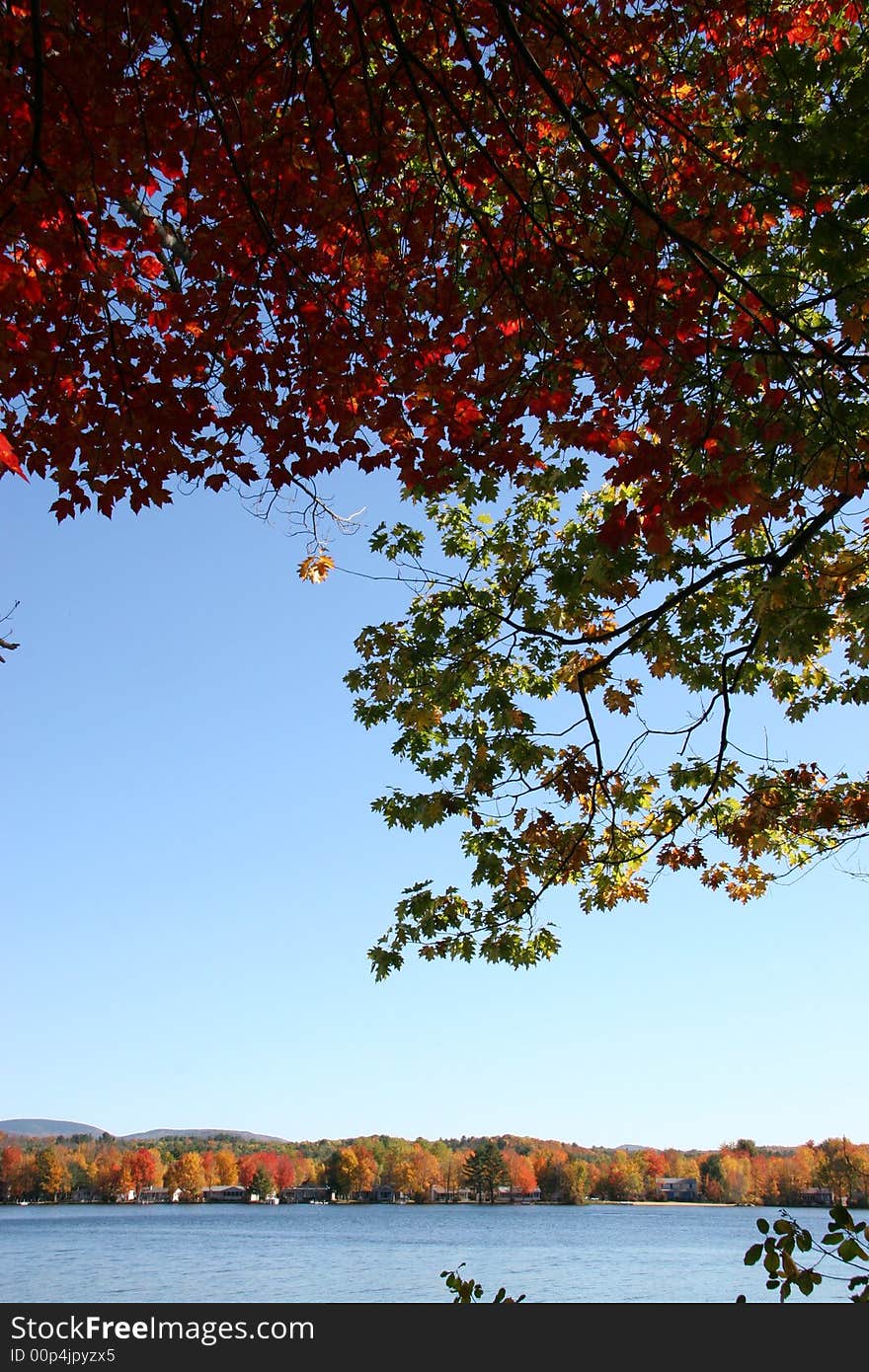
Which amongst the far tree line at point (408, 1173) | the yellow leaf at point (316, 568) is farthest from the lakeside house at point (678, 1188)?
the yellow leaf at point (316, 568)

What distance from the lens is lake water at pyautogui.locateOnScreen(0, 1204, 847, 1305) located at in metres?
46.6

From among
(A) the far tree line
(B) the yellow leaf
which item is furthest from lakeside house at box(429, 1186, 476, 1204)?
(B) the yellow leaf

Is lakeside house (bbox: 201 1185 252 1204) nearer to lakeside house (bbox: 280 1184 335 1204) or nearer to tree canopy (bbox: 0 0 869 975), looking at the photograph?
lakeside house (bbox: 280 1184 335 1204)

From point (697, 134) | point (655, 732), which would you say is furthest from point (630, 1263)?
point (697, 134)

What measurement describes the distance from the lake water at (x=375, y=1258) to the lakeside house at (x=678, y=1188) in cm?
647

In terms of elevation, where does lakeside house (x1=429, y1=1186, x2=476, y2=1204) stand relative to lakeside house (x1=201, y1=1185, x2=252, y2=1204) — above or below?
above

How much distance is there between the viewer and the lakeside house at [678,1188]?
134 meters

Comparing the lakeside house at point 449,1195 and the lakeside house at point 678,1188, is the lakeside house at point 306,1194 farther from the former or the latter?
the lakeside house at point 678,1188

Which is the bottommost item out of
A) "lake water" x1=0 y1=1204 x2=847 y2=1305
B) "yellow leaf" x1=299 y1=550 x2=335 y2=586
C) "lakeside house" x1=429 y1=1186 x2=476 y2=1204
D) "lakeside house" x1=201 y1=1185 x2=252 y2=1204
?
"lakeside house" x1=201 y1=1185 x2=252 y2=1204

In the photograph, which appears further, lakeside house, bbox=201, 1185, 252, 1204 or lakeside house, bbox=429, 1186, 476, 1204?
lakeside house, bbox=201, 1185, 252, 1204

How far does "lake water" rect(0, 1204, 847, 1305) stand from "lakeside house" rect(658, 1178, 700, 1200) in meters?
6.47

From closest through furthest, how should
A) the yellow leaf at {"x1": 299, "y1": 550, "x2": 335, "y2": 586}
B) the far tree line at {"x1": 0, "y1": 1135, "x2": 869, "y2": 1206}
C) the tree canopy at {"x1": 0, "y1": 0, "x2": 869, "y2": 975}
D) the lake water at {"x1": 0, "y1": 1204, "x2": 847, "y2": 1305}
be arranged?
the tree canopy at {"x1": 0, "y1": 0, "x2": 869, "y2": 975} → the yellow leaf at {"x1": 299, "y1": 550, "x2": 335, "y2": 586} → the lake water at {"x1": 0, "y1": 1204, "x2": 847, "y2": 1305} → the far tree line at {"x1": 0, "y1": 1135, "x2": 869, "y2": 1206}

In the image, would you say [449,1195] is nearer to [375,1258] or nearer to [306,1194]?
[306,1194]
